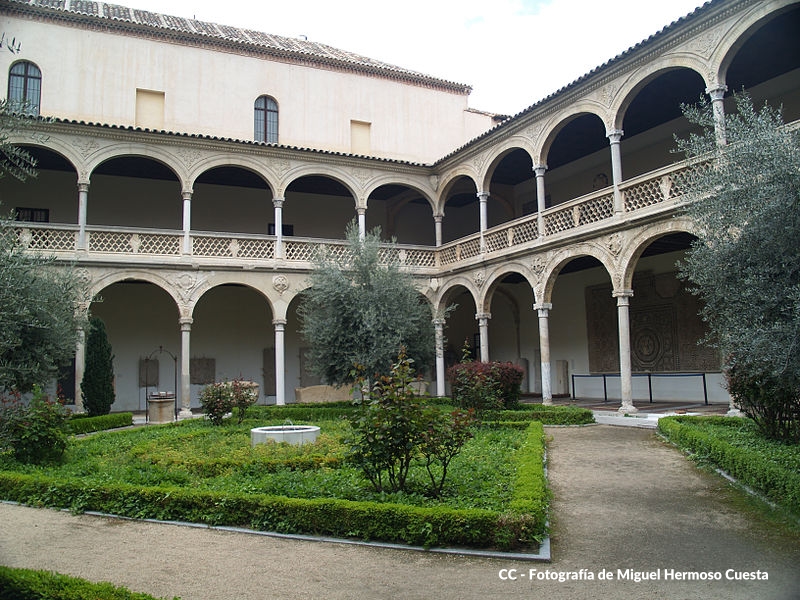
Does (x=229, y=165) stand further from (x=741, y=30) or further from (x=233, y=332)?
(x=741, y=30)

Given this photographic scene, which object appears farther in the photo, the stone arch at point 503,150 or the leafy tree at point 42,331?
the stone arch at point 503,150

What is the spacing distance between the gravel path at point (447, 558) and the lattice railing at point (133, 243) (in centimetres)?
1107

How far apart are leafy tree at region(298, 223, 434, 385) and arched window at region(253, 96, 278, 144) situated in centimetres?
720

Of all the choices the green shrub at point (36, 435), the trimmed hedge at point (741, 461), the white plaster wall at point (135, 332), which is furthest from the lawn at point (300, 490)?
the white plaster wall at point (135, 332)

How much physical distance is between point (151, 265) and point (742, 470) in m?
14.8

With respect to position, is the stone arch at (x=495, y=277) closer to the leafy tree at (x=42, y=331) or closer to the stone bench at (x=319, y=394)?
the stone bench at (x=319, y=394)

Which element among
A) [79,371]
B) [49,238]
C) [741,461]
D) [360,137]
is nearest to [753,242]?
[741,461]

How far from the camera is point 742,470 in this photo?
7043 mm

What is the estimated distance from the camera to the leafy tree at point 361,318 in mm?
14984

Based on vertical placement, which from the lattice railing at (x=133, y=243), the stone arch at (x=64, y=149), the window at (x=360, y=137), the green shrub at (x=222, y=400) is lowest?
the green shrub at (x=222, y=400)

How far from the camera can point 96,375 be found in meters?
14.9

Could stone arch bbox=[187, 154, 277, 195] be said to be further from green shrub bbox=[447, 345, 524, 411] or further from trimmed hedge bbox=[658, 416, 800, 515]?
trimmed hedge bbox=[658, 416, 800, 515]

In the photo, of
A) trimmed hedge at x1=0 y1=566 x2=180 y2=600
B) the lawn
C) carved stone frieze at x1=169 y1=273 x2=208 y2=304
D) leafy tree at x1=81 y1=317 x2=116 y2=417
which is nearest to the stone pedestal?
leafy tree at x1=81 y1=317 x2=116 y2=417

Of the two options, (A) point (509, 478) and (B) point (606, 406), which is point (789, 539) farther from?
(B) point (606, 406)
